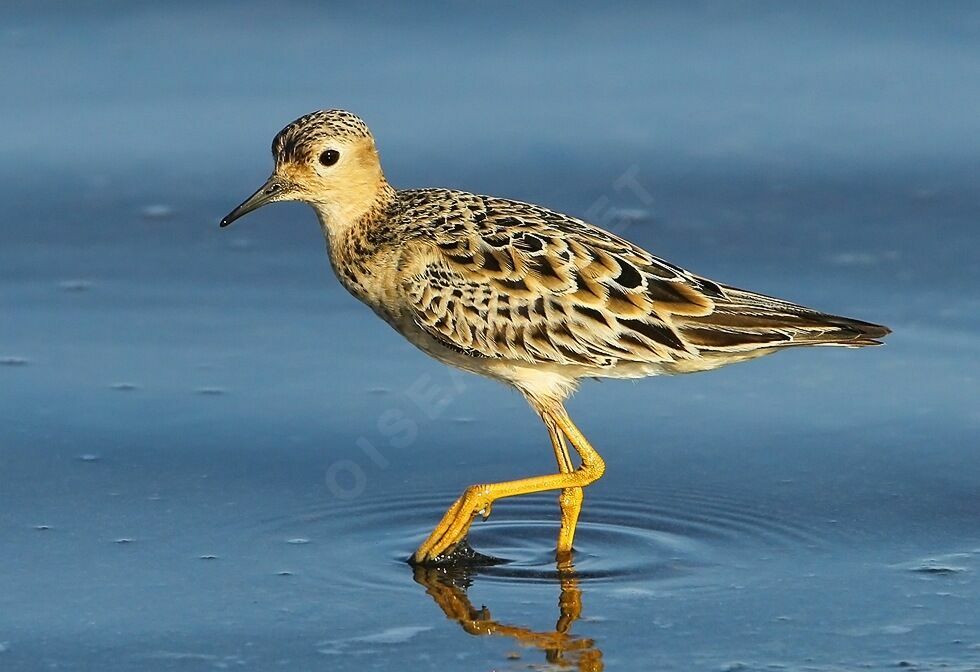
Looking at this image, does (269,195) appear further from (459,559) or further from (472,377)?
(459,559)

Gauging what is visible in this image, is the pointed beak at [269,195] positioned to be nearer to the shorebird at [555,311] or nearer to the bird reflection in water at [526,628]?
the shorebird at [555,311]

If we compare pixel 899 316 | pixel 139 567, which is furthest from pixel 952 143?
pixel 139 567

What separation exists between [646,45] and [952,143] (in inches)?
87.0

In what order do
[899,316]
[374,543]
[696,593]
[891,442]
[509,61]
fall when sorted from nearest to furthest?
[696,593], [374,543], [891,442], [899,316], [509,61]

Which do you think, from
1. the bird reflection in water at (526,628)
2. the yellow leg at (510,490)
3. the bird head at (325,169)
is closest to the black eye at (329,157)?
the bird head at (325,169)

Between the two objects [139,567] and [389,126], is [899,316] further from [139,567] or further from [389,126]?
[139,567]

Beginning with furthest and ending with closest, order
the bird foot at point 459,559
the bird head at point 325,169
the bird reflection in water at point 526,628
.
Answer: the bird head at point 325,169 < the bird foot at point 459,559 < the bird reflection in water at point 526,628

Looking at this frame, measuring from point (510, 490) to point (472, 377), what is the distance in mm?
1823

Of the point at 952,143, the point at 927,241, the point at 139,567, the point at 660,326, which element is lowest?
the point at 139,567

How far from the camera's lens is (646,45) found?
1380cm

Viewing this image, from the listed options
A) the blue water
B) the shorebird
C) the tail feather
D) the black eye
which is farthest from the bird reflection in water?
the black eye

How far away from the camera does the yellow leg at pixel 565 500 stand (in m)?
9.14

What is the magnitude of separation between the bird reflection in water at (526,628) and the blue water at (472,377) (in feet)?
0.06

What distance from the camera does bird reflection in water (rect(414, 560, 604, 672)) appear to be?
7930 mm
